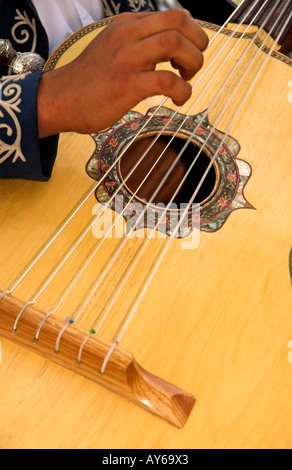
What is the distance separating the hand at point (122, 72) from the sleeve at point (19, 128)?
2 cm

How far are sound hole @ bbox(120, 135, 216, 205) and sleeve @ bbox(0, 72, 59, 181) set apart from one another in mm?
220

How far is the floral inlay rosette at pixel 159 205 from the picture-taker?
33.1 inches

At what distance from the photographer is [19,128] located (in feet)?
2.54

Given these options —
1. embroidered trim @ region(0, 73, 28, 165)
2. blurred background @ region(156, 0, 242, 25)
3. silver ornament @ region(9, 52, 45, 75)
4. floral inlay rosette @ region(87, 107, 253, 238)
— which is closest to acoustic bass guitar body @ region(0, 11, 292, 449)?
floral inlay rosette @ region(87, 107, 253, 238)

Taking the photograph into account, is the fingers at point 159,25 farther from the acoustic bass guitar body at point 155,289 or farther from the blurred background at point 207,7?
the blurred background at point 207,7

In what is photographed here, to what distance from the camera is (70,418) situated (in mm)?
611

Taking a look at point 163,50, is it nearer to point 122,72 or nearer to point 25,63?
point 122,72

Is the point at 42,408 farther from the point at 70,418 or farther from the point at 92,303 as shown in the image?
the point at 92,303

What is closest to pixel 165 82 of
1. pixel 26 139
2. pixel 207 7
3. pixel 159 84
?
pixel 159 84

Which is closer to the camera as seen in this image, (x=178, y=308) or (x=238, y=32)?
(x=178, y=308)

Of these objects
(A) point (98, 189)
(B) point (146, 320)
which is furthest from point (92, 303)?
(A) point (98, 189)

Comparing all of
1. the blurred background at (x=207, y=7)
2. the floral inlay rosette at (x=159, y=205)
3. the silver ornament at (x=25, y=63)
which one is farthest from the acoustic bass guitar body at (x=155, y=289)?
the blurred background at (x=207, y=7)

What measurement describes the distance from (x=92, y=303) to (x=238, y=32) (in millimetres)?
925

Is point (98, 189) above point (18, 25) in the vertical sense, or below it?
below
